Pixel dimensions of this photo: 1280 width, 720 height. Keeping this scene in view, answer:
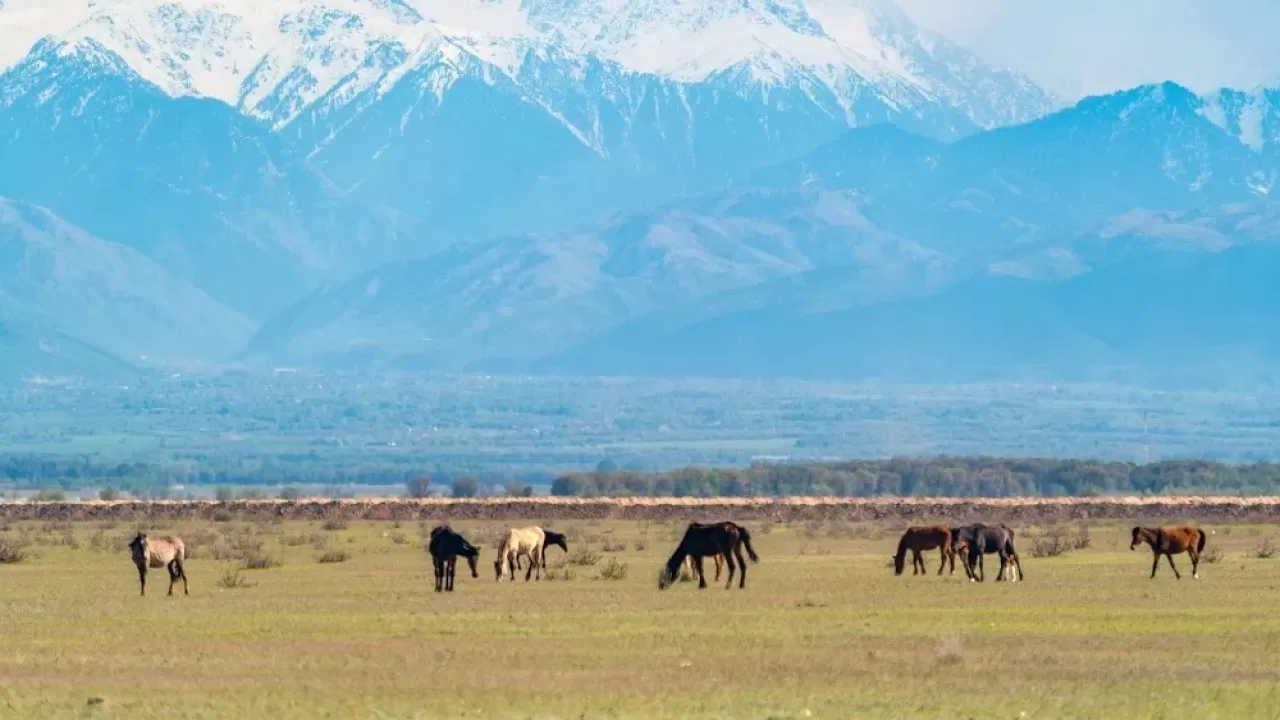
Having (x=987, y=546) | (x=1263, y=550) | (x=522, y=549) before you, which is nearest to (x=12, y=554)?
(x=522, y=549)

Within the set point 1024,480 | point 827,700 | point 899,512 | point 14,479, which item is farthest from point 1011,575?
point 14,479

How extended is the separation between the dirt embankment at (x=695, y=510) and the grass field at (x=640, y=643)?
887 inches

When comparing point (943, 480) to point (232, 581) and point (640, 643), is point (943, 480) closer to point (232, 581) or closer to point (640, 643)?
point (232, 581)

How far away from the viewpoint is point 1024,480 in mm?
131250

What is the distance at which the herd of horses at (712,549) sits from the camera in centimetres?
3812

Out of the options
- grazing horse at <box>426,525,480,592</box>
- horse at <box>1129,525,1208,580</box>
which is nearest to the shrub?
grazing horse at <box>426,525,480,592</box>

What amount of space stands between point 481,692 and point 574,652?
3.41 metres

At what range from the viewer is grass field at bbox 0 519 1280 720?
25.8m

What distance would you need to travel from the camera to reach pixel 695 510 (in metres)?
72.8

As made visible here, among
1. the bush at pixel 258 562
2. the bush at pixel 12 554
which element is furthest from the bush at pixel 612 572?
the bush at pixel 12 554

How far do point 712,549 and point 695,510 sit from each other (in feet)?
113

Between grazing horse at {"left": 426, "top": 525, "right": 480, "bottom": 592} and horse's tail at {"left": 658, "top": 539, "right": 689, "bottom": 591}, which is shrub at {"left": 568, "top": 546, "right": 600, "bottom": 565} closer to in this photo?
grazing horse at {"left": 426, "top": 525, "right": 480, "bottom": 592}

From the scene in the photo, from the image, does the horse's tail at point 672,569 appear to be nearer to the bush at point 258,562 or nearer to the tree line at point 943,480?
the bush at point 258,562

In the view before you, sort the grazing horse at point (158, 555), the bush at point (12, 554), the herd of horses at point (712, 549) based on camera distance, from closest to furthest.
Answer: the grazing horse at point (158, 555), the herd of horses at point (712, 549), the bush at point (12, 554)
